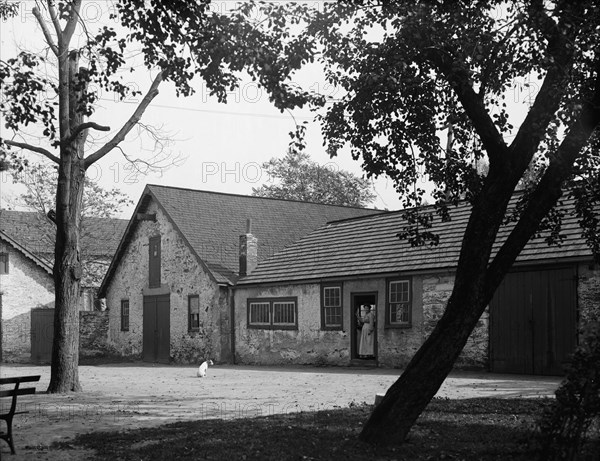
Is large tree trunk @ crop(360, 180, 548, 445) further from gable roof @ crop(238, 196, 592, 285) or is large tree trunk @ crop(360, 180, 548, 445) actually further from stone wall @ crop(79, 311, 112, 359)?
stone wall @ crop(79, 311, 112, 359)

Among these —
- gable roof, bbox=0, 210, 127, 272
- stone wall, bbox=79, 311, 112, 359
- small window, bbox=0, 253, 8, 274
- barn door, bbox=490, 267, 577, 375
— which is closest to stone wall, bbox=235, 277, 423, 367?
barn door, bbox=490, 267, 577, 375

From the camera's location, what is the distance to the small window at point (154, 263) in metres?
33.3

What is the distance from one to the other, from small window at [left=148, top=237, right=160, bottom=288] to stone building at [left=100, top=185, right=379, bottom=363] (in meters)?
0.04

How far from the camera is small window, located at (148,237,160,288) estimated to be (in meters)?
33.3

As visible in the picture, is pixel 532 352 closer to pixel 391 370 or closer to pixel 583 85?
pixel 391 370

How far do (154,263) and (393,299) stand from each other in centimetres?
1300

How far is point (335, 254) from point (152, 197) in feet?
31.2

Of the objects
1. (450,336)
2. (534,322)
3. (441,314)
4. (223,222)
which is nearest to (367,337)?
(441,314)

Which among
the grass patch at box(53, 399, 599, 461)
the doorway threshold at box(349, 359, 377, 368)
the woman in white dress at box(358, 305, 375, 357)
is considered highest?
the woman in white dress at box(358, 305, 375, 357)

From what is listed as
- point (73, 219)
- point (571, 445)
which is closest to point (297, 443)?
point (571, 445)

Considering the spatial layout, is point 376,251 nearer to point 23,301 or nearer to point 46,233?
point 23,301

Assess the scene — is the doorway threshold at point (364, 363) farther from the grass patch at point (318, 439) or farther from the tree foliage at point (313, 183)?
the tree foliage at point (313, 183)

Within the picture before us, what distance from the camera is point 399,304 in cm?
2395

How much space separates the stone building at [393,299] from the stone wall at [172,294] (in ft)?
3.19
